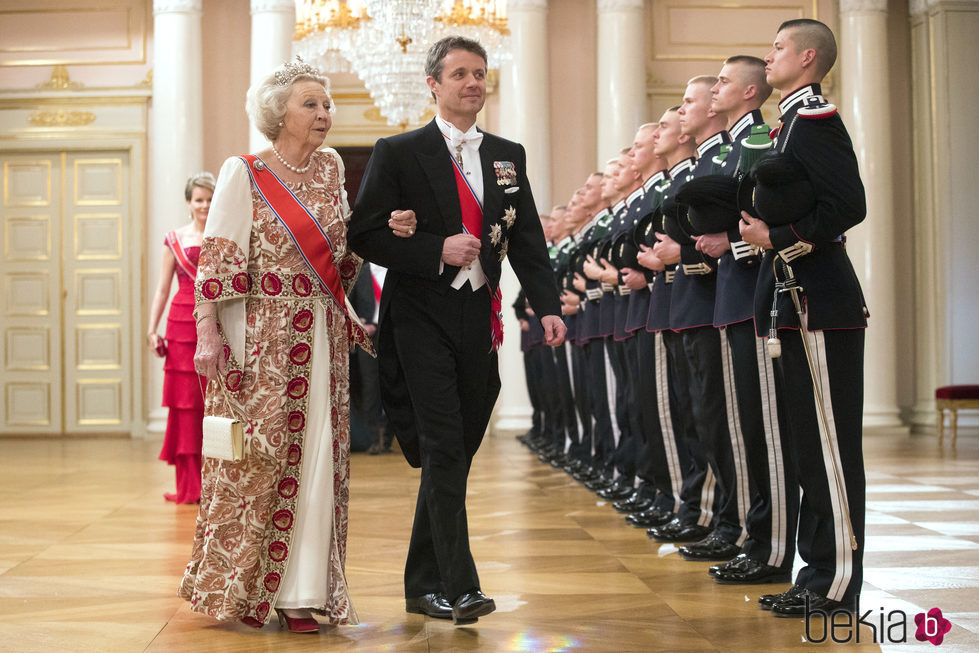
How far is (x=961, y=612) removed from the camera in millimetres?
2932

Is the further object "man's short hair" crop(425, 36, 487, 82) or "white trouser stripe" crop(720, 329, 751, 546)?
"white trouser stripe" crop(720, 329, 751, 546)

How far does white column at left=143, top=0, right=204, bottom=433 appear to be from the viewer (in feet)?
32.5

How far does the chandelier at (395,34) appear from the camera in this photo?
6848 mm

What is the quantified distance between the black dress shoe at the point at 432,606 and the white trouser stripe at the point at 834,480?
0.97 m

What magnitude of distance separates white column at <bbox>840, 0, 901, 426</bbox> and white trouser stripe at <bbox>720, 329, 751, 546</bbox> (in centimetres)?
665

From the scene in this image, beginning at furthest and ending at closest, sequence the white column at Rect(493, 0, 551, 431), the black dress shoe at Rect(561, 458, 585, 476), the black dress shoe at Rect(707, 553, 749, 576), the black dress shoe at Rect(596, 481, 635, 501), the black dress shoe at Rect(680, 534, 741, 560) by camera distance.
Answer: the white column at Rect(493, 0, 551, 431) → the black dress shoe at Rect(561, 458, 585, 476) → the black dress shoe at Rect(596, 481, 635, 501) → the black dress shoe at Rect(680, 534, 741, 560) → the black dress shoe at Rect(707, 553, 749, 576)

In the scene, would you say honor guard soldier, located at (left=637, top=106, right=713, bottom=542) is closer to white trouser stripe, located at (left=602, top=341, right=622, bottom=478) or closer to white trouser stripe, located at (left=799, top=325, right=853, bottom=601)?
white trouser stripe, located at (left=602, top=341, right=622, bottom=478)

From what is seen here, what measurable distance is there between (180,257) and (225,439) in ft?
9.16

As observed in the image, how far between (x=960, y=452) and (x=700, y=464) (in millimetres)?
4723

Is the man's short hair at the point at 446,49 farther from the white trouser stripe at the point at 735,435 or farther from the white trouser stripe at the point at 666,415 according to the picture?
the white trouser stripe at the point at 666,415

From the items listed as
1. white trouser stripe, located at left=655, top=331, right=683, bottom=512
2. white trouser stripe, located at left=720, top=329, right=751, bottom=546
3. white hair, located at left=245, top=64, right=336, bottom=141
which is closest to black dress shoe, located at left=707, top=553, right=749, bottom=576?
white trouser stripe, located at left=720, top=329, right=751, bottom=546

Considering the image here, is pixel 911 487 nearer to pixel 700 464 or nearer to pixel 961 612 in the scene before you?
pixel 700 464

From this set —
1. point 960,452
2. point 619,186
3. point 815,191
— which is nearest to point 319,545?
point 815,191

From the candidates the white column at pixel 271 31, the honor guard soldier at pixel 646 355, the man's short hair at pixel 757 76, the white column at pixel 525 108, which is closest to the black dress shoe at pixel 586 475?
the honor guard soldier at pixel 646 355
